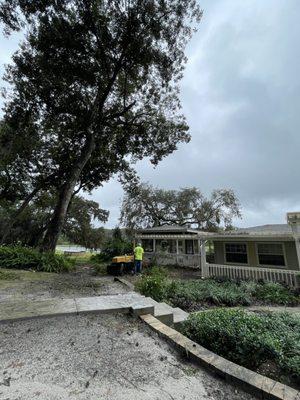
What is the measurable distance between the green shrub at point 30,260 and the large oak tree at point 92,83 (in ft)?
5.73

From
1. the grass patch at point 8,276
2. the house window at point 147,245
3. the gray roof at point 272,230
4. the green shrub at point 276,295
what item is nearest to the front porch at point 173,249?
the house window at point 147,245

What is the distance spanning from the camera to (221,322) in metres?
3.71

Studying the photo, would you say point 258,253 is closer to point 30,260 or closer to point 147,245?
point 30,260

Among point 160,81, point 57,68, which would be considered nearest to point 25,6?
point 57,68

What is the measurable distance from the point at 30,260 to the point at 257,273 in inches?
427

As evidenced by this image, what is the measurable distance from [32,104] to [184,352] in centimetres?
1764

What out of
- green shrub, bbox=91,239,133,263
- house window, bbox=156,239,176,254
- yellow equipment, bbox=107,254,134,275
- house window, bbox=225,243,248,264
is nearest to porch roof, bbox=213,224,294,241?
house window, bbox=225,243,248,264

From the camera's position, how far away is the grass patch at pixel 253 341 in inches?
118

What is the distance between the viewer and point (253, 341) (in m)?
3.14

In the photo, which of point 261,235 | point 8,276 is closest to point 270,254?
point 261,235

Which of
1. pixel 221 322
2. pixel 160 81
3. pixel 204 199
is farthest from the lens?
pixel 204 199

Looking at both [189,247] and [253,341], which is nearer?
[253,341]

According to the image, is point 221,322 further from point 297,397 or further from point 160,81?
point 160,81

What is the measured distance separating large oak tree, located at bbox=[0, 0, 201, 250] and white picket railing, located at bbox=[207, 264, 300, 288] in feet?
29.8
